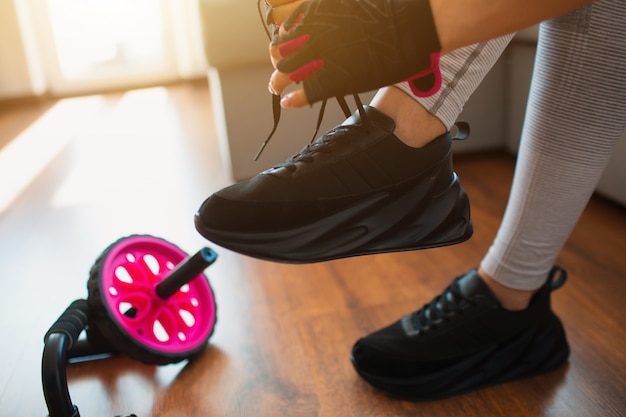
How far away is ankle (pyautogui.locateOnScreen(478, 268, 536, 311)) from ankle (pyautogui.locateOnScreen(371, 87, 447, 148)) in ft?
0.85

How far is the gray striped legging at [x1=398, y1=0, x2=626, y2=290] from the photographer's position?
0.61 meters

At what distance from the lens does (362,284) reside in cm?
107

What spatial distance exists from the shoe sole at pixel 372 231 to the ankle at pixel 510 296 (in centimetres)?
18

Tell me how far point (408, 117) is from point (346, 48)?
5.7 inches

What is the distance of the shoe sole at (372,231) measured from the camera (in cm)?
57

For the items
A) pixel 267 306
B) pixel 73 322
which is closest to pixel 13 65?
A: pixel 267 306

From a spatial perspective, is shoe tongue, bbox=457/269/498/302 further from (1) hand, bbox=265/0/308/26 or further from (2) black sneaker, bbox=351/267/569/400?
(1) hand, bbox=265/0/308/26

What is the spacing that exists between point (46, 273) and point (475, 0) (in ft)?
3.36

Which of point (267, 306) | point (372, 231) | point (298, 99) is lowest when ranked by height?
point (267, 306)

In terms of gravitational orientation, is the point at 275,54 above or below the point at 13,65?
above

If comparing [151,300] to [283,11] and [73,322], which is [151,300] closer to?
[73,322]

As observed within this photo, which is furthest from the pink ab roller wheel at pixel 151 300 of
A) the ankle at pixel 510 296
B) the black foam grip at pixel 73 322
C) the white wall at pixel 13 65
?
the white wall at pixel 13 65

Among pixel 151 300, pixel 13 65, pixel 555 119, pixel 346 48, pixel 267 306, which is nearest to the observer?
pixel 346 48

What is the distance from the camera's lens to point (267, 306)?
40.5 inches
